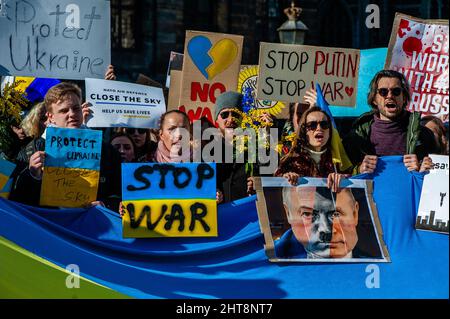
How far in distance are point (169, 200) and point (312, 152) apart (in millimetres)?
1103

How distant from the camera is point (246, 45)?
2894 cm

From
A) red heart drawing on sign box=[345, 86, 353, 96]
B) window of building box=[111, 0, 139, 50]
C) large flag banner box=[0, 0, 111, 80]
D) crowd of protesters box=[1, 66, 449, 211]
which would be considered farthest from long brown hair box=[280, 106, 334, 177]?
window of building box=[111, 0, 139, 50]

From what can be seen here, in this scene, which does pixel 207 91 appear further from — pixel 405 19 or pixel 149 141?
pixel 405 19

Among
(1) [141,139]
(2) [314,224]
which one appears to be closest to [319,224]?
(2) [314,224]

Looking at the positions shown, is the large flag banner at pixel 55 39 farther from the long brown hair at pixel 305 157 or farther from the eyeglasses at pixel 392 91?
the eyeglasses at pixel 392 91

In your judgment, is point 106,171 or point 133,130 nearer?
point 106,171

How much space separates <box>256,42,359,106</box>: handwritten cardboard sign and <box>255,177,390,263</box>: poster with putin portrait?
4.56 feet

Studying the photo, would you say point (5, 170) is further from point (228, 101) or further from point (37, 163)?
point (228, 101)

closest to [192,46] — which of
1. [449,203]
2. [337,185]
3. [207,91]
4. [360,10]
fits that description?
[207,91]

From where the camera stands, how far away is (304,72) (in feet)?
35.9

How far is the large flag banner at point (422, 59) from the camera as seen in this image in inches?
428

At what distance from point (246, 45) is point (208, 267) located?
19.8m

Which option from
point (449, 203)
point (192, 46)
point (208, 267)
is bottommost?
point (208, 267)

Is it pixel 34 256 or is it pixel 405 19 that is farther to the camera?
pixel 405 19
